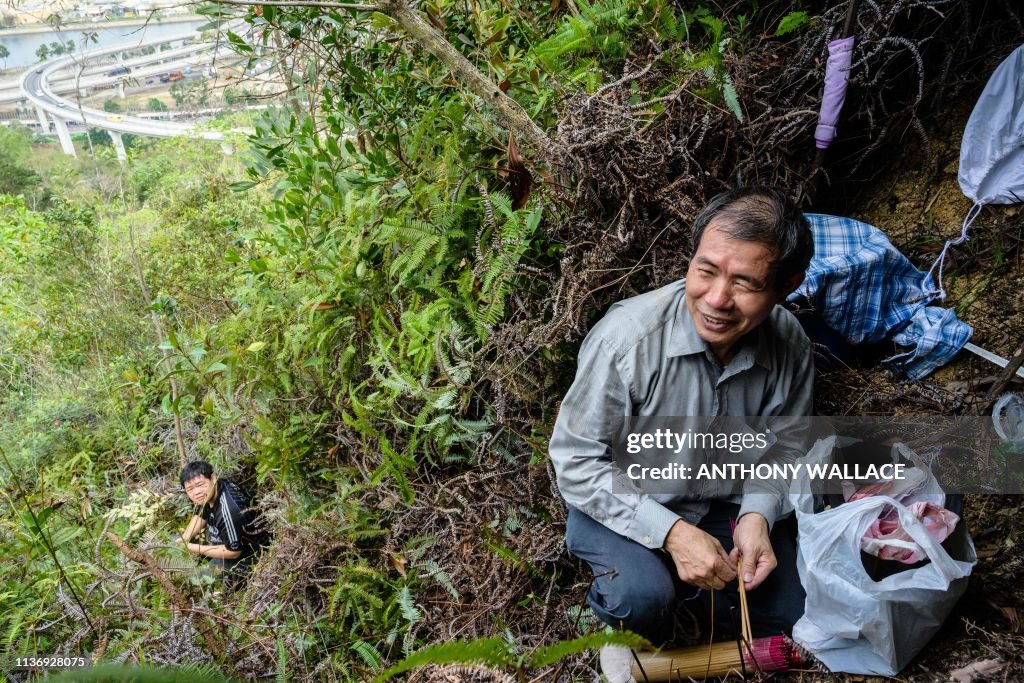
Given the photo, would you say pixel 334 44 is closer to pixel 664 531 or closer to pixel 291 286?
pixel 291 286

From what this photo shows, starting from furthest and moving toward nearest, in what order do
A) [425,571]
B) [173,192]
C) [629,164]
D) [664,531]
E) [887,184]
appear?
1. [173,192]
2. [887,184]
3. [425,571]
4. [629,164]
5. [664,531]

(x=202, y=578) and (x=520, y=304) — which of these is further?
(x=202, y=578)

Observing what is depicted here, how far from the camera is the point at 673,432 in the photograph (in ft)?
6.83

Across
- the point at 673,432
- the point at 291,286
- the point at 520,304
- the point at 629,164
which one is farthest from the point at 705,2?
the point at 291,286

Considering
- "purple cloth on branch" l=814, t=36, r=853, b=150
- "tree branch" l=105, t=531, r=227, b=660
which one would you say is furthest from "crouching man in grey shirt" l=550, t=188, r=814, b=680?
"tree branch" l=105, t=531, r=227, b=660

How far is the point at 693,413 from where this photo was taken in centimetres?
207

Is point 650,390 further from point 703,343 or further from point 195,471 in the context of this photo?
point 195,471

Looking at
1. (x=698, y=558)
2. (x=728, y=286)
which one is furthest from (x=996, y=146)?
(x=698, y=558)

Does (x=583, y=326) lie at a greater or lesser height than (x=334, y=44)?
lesser

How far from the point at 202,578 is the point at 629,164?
10.9 ft

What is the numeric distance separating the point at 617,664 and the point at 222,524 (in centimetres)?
275

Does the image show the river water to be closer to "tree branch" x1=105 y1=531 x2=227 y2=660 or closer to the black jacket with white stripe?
the black jacket with white stripe

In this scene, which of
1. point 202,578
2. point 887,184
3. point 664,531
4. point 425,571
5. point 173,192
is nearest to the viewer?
point 664,531

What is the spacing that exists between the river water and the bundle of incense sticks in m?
4.32
